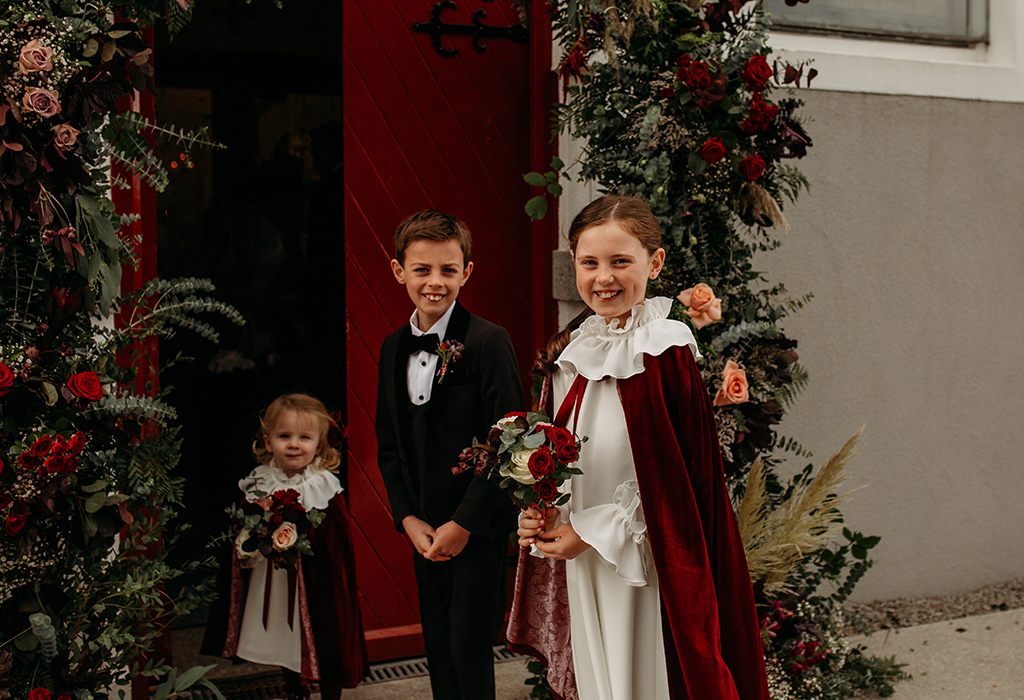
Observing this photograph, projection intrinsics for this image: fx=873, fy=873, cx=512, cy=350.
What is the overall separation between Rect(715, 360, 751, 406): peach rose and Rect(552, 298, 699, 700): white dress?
868mm

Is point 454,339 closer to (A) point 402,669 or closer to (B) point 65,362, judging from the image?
(B) point 65,362

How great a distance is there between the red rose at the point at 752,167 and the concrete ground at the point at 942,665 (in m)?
2.18

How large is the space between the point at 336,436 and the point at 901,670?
2599mm

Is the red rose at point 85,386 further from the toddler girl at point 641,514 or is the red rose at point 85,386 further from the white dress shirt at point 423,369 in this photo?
the toddler girl at point 641,514

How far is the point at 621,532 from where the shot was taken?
2.17m

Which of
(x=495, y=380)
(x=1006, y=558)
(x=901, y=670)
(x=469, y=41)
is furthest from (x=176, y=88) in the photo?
(x=1006, y=558)

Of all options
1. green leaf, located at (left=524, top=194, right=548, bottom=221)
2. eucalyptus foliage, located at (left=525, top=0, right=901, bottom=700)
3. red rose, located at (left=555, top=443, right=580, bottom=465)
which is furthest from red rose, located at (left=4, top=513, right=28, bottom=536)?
green leaf, located at (left=524, top=194, right=548, bottom=221)

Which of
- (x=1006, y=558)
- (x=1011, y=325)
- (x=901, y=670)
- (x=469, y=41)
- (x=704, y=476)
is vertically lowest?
(x=901, y=670)

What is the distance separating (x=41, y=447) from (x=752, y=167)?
246 centimetres

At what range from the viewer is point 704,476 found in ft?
7.13

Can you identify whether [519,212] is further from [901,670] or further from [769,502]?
[901,670]

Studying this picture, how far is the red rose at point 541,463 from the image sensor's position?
6.60 ft

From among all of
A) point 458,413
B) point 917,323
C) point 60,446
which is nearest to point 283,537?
point 458,413

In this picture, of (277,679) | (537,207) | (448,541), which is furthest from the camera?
(277,679)
